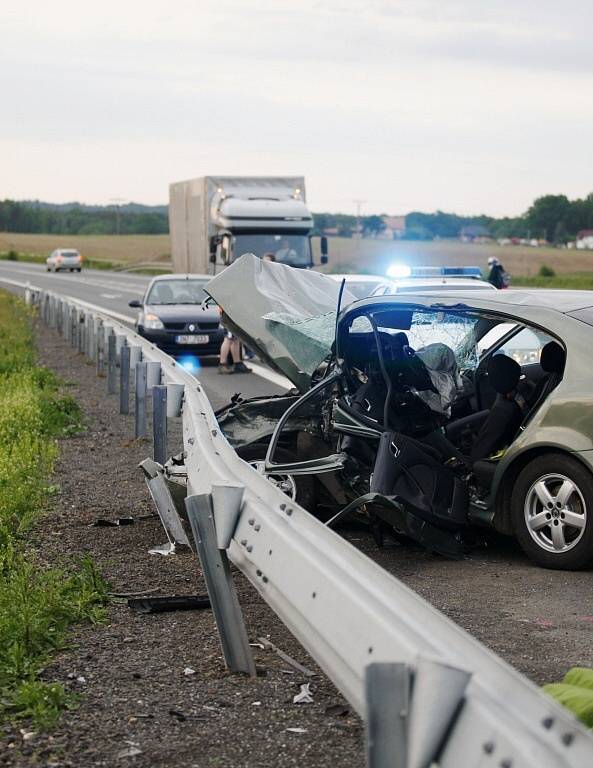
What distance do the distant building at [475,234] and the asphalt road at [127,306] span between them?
174 ft

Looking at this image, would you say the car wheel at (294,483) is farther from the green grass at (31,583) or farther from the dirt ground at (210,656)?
the green grass at (31,583)

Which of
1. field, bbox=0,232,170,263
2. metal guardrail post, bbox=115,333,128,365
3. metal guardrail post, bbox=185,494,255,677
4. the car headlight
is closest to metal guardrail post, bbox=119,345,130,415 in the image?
metal guardrail post, bbox=115,333,128,365

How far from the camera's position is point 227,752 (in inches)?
170

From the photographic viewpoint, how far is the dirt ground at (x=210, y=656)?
435 centimetres

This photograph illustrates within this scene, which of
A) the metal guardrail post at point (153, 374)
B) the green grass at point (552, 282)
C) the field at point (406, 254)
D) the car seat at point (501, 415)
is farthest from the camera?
the field at point (406, 254)

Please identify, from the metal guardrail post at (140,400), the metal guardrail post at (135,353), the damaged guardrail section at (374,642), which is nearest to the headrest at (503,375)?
the damaged guardrail section at (374,642)

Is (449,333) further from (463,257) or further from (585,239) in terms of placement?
(585,239)

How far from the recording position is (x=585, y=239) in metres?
118

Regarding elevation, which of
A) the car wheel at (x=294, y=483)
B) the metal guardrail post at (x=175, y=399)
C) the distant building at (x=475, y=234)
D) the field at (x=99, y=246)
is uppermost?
the metal guardrail post at (x=175, y=399)

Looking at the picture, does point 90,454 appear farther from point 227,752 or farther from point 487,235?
point 487,235

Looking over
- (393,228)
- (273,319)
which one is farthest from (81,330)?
(393,228)

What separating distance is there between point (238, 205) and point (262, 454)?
79.7 ft

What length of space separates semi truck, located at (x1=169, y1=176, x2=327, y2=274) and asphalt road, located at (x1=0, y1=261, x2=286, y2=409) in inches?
112

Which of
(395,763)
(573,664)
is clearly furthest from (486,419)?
(395,763)
